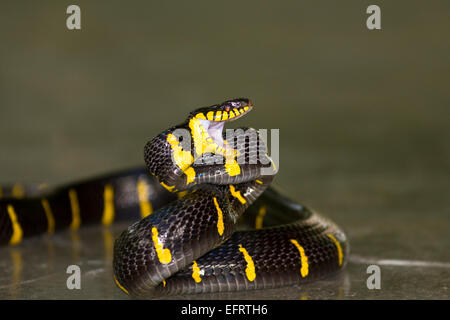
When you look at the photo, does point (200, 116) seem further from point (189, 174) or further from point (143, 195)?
point (143, 195)

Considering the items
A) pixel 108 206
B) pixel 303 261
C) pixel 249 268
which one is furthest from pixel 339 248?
pixel 108 206

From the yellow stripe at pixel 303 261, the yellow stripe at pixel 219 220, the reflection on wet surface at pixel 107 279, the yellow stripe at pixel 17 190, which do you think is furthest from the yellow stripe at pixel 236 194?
the yellow stripe at pixel 17 190

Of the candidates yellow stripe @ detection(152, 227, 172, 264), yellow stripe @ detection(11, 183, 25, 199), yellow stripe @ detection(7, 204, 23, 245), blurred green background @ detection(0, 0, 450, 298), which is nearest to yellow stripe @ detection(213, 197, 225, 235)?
yellow stripe @ detection(152, 227, 172, 264)

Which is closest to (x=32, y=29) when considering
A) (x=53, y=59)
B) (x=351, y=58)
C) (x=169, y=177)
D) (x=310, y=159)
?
(x=53, y=59)

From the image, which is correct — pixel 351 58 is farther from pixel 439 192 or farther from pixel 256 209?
pixel 256 209

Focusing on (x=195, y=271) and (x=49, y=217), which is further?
(x=49, y=217)

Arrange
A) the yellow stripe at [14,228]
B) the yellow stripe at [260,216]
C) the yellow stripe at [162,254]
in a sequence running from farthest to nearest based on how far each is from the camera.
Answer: the yellow stripe at [260,216], the yellow stripe at [14,228], the yellow stripe at [162,254]

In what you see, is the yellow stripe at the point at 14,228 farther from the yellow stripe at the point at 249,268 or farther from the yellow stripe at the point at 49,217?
the yellow stripe at the point at 249,268
